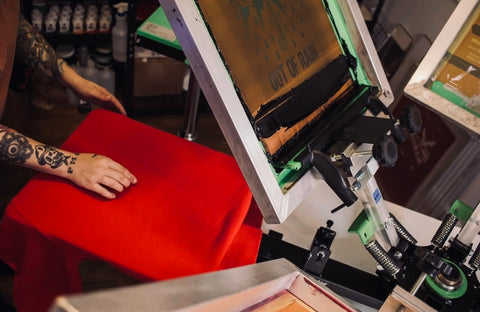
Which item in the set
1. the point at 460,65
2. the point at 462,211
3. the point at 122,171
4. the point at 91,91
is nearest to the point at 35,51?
the point at 91,91

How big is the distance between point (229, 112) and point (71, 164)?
0.60 metres

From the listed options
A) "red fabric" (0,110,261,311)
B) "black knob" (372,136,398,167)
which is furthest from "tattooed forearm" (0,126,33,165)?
"black knob" (372,136,398,167)

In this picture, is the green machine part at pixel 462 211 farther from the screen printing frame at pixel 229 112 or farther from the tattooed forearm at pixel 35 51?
the tattooed forearm at pixel 35 51

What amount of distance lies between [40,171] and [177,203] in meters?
0.40

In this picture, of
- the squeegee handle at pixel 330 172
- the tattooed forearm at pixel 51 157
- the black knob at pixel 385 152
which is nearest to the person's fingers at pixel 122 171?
the tattooed forearm at pixel 51 157

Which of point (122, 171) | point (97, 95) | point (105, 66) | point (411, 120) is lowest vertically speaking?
point (122, 171)

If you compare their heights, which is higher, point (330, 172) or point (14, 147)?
point (330, 172)

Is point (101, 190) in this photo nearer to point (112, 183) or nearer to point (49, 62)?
point (112, 183)

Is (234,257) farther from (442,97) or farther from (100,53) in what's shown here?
(100,53)

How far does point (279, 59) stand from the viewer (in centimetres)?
106

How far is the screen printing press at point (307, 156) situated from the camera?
719 millimetres

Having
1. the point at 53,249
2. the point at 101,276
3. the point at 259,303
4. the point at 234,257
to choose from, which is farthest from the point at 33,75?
the point at 259,303

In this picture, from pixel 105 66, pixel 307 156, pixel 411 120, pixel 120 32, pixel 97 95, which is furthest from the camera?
pixel 105 66

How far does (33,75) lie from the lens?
9.80 ft
